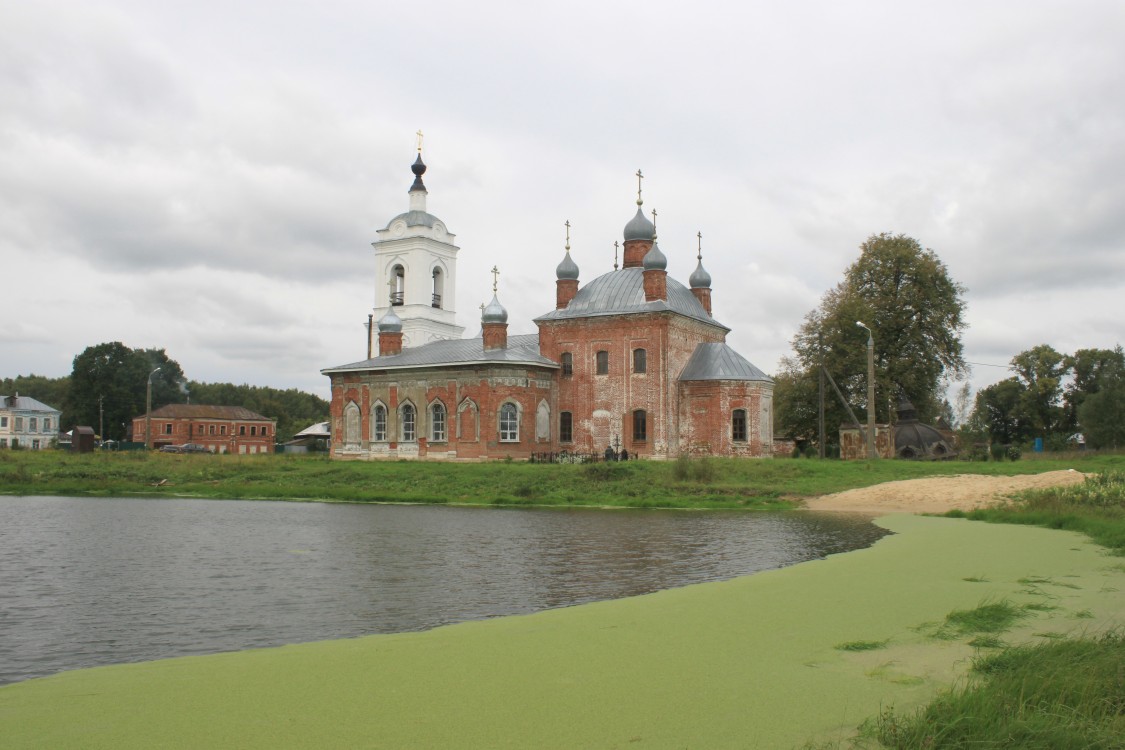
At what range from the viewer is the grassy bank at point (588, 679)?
185 inches

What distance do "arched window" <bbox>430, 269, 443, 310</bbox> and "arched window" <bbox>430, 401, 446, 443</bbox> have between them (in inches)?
360

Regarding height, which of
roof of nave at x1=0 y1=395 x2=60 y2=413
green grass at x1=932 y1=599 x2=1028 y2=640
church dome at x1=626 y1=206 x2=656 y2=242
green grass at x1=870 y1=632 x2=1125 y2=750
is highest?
church dome at x1=626 y1=206 x2=656 y2=242

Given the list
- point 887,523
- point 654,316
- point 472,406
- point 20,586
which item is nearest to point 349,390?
point 472,406

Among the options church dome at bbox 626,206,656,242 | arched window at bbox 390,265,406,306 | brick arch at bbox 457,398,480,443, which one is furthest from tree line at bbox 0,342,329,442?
church dome at bbox 626,206,656,242

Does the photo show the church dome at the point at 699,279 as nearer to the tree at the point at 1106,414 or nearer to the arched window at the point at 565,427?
the arched window at the point at 565,427

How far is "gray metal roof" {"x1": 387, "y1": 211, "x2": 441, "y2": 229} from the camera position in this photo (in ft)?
163

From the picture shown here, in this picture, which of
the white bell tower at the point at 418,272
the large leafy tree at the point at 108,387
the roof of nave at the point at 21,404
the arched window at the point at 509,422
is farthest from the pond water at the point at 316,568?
the roof of nave at the point at 21,404

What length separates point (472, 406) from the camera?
41.3 metres

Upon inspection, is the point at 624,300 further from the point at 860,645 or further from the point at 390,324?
the point at 860,645

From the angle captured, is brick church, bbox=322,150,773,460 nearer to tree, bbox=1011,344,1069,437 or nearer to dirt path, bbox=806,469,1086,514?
dirt path, bbox=806,469,1086,514

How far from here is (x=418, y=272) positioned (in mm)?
49312

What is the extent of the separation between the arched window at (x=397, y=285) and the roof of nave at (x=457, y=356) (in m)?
3.50

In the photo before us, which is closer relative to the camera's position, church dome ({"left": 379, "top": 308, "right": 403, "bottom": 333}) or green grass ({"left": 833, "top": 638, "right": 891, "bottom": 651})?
green grass ({"left": 833, "top": 638, "right": 891, "bottom": 651})

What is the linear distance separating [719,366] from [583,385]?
597 cm
